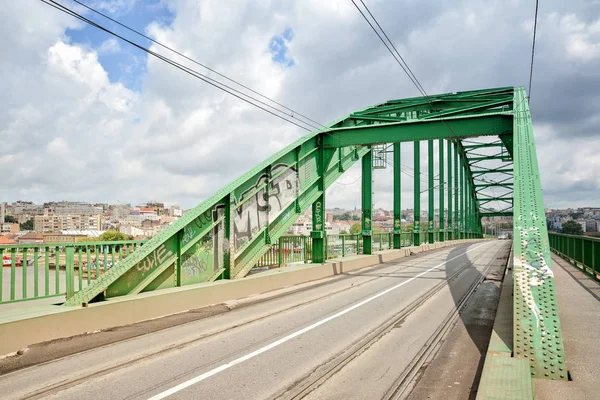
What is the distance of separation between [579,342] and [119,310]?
8.30 meters

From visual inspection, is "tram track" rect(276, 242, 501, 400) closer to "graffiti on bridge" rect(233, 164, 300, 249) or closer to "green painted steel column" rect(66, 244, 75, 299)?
"green painted steel column" rect(66, 244, 75, 299)

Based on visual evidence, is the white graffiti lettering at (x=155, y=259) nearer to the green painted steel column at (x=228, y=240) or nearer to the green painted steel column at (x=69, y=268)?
the green painted steel column at (x=69, y=268)

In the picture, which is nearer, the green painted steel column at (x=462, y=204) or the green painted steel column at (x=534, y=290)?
the green painted steel column at (x=534, y=290)

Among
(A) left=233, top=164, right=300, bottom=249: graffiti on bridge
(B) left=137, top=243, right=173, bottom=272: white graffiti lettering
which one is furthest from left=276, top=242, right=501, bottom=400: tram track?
(A) left=233, top=164, right=300, bottom=249: graffiti on bridge

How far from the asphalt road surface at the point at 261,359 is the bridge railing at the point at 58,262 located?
1.81m

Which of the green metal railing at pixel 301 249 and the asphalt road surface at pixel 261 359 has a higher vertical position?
the green metal railing at pixel 301 249

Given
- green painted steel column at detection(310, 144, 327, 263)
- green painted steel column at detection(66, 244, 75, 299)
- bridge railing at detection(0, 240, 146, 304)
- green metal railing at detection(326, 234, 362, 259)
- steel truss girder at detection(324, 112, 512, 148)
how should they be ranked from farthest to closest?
green metal railing at detection(326, 234, 362, 259), green painted steel column at detection(310, 144, 327, 263), steel truss girder at detection(324, 112, 512, 148), green painted steel column at detection(66, 244, 75, 299), bridge railing at detection(0, 240, 146, 304)

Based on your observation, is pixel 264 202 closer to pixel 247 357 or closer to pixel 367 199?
pixel 247 357

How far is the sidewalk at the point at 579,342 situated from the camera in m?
→ 4.92

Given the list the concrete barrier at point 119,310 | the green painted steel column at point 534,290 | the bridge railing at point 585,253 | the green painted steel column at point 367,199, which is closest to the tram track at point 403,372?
the green painted steel column at point 534,290

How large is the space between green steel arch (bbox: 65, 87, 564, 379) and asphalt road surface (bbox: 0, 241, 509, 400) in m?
1.78

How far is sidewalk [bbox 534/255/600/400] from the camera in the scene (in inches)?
194

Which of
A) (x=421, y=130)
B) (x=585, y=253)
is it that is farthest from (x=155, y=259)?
(x=585, y=253)

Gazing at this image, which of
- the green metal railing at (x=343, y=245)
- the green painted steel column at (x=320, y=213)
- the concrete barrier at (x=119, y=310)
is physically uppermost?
the green painted steel column at (x=320, y=213)
